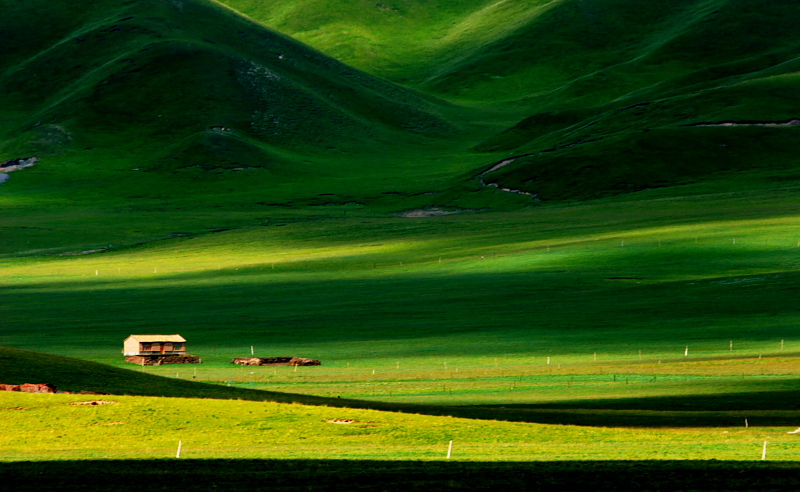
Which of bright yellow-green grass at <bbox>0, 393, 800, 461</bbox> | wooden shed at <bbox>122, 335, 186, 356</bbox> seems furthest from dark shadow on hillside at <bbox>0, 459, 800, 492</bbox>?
wooden shed at <bbox>122, 335, 186, 356</bbox>

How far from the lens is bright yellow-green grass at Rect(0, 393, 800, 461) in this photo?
106 feet

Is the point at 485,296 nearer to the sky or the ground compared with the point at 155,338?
nearer to the sky

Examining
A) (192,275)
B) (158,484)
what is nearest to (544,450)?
(158,484)

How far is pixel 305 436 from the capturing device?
36.2 m

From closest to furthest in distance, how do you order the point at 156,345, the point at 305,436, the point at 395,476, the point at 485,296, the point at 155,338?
the point at 395,476 < the point at 305,436 < the point at 156,345 < the point at 155,338 < the point at 485,296

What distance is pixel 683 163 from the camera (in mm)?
164000

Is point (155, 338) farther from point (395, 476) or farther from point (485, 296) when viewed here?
point (395, 476)

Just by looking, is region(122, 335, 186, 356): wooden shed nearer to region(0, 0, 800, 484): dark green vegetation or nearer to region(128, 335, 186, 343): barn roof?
region(128, 335, 186, 343): barn roof

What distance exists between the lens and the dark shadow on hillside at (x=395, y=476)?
1036 inches

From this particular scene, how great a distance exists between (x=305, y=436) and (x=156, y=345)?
30.8 metres

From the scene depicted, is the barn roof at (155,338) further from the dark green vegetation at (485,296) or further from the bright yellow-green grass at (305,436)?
the bright yellow-green grass at (305,436)

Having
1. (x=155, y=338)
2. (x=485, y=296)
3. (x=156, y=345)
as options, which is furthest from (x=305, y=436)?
(x=485, y=296)

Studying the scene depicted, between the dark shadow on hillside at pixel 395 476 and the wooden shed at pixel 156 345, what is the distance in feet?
114

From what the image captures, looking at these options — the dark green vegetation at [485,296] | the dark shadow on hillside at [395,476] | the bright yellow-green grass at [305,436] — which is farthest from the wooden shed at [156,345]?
the dark shadow on hillside at [395,476]
